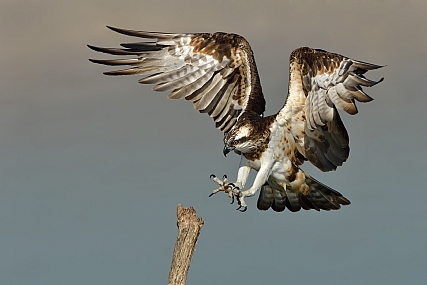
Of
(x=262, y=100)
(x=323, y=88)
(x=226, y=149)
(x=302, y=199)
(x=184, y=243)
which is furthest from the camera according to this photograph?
(x=302, y=199)

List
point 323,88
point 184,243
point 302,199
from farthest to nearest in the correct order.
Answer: point 302,199 → point 323,88 → point 184,243

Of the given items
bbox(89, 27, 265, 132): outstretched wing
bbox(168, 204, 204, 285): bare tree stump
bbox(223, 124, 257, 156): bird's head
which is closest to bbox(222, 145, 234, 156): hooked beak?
bbox(223, 124, 257, 156): bird's head

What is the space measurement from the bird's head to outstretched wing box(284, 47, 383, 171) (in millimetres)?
699

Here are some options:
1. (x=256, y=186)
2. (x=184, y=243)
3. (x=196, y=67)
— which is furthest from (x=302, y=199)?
(x=184, y=243)

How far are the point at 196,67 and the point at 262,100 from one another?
130cm

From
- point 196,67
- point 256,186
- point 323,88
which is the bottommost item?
point 256,186

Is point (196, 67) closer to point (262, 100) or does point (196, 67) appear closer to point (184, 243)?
point (262, 100)

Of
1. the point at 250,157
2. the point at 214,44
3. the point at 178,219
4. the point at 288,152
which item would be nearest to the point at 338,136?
the point at 288,152

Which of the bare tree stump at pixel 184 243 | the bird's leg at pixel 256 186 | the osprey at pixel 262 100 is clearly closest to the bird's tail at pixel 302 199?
the osprey at pixel 262 100

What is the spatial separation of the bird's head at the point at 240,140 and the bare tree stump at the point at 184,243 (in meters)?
2.34

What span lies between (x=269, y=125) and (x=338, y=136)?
4.13ft

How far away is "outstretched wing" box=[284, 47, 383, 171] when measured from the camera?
31.4 ft

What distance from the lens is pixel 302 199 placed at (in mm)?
11555

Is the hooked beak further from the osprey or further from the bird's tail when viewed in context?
the bird's tail
